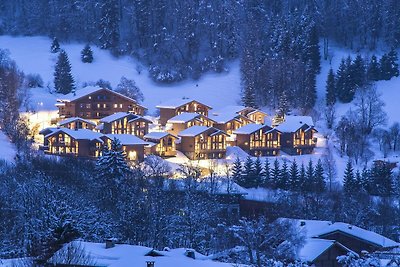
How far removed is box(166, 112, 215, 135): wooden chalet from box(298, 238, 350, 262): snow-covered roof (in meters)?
30.7

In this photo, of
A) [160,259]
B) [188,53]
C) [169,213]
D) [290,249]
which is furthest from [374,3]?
[160,259]

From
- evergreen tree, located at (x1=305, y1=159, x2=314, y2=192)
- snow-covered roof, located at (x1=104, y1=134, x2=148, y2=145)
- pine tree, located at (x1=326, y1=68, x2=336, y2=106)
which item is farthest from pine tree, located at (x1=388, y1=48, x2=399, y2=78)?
snow-covered roof, located at (x1=104, y1=134, x2=148, y2=145)

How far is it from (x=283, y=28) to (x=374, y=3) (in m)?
11.8

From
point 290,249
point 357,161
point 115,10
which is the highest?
point 115,10

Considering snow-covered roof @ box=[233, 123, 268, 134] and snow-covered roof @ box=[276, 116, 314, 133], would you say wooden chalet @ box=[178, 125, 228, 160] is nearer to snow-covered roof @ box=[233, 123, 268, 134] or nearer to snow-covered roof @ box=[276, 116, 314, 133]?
snow-covered roof @ box=[233, 123, 268, 134]

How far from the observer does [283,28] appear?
72.2 metres

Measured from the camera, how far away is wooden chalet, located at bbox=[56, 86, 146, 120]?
189 feet

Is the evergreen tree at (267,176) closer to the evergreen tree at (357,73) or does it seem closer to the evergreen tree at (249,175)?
the evergreen tree at (249,175)

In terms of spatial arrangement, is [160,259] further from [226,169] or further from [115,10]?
[115,10]

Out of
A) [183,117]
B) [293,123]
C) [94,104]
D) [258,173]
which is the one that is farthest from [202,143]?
[94,104]

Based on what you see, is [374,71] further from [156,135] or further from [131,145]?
[131,145]

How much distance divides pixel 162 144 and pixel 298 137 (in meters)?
11.2

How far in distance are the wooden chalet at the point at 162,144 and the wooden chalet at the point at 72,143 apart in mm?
4189

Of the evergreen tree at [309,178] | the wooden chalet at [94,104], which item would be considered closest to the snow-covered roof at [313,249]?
the evergreen tree at [309,178]
